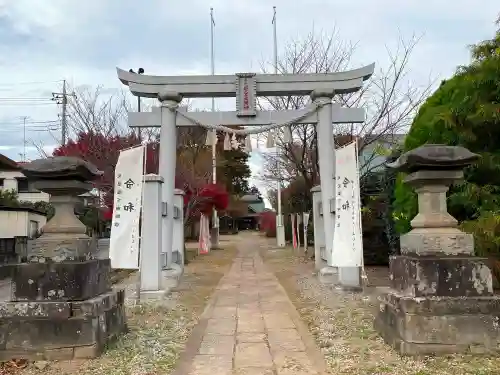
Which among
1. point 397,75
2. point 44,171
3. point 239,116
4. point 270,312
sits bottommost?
point 270,312

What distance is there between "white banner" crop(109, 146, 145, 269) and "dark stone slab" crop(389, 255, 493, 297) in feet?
16.6

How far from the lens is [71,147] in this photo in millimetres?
17688

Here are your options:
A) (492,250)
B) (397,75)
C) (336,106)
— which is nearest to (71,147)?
(336,106)

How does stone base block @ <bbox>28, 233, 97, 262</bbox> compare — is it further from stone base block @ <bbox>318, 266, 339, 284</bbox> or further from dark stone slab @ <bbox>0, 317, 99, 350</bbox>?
stone base block @ <bbox>318, 266, 339, 284</bbox>

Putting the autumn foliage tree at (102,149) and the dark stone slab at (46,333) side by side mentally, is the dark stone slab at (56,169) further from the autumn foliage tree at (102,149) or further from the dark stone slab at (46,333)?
the autumn foliage tree at (102,149)

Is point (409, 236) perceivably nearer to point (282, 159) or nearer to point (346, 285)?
point (346, 285)

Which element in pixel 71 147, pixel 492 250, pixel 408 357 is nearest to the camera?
pixel 408 357

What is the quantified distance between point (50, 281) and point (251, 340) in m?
2.57

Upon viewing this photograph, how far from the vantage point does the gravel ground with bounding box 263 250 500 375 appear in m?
4.66

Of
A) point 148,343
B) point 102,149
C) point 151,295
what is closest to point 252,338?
point 148,343

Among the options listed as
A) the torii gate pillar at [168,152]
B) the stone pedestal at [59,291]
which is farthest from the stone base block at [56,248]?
the torii gate pillar at [168,152]

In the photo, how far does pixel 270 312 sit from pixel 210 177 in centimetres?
2037

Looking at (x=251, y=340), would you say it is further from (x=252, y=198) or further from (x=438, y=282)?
(x=252, y=198)

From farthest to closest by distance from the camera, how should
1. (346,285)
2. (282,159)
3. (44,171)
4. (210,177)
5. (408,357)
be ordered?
(210,177) → (282,159) → (346,285) → (44,171) → (408,357)
